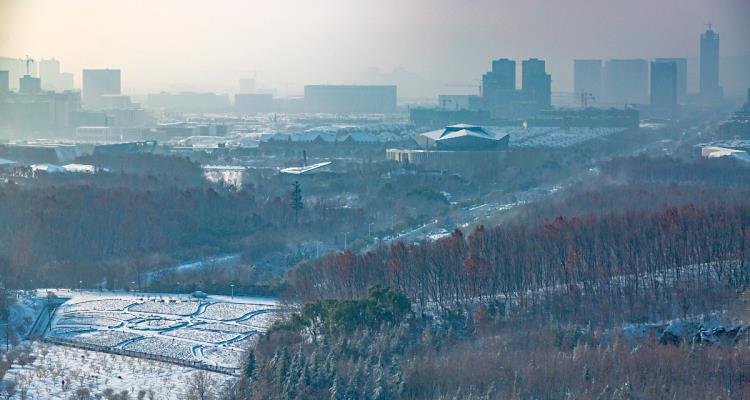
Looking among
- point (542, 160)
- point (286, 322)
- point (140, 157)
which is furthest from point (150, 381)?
point (542, 160)

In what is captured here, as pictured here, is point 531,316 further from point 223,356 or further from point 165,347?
point 165,347

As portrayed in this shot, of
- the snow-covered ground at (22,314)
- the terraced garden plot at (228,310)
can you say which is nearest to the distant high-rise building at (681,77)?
the terraced garden plot at (228,310)

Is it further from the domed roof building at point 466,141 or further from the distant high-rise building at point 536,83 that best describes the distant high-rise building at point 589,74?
the domed roof building at point 466,141

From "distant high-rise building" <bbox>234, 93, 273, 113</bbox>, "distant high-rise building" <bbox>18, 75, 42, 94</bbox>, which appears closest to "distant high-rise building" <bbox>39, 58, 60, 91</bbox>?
"distant high-rise building" <bbox>234, 93, 273, 113</bbox>

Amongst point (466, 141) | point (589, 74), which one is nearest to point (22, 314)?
point (466, 141)

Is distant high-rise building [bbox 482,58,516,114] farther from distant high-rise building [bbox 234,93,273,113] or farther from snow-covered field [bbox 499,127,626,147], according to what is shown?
distant high-rise building [bbox 234,93,273,113]

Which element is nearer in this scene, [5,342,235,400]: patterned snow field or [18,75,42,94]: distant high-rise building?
[5,342,235,400]: patterned snow field
